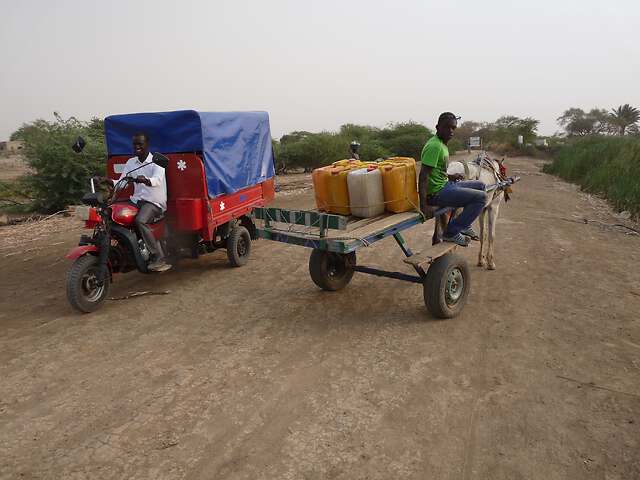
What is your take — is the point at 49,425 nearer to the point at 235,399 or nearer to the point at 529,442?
the point at 235,399

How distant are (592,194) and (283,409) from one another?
1570cm

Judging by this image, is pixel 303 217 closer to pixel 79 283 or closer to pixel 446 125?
pixel 446 125

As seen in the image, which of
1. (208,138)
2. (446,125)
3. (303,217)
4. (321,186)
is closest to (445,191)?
(446,125)

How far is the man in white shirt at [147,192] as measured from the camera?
5660 millimetres

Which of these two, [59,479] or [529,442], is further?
[529,442]

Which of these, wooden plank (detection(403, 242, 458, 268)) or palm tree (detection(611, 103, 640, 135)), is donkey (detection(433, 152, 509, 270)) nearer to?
wooden plank (detection(403, 242, 458, 268))

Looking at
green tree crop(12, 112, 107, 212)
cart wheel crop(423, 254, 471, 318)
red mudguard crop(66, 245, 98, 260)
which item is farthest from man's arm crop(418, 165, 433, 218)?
green tree crop(12, 112, 107, 212)

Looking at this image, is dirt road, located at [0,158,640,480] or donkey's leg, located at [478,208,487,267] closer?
dirt road, located at [0,158,640,480]

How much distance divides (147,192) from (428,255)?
3.57 m

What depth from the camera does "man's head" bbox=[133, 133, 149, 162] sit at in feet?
19.0

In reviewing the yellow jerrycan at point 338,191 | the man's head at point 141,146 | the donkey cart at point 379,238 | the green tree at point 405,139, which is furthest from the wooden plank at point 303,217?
the green tree at point 405,139

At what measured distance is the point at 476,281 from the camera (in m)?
6.31

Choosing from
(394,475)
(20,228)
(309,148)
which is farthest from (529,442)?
(309,148)

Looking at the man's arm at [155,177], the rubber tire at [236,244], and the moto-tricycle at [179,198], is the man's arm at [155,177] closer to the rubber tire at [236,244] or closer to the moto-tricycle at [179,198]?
the moto-tricycle at [179,198]
